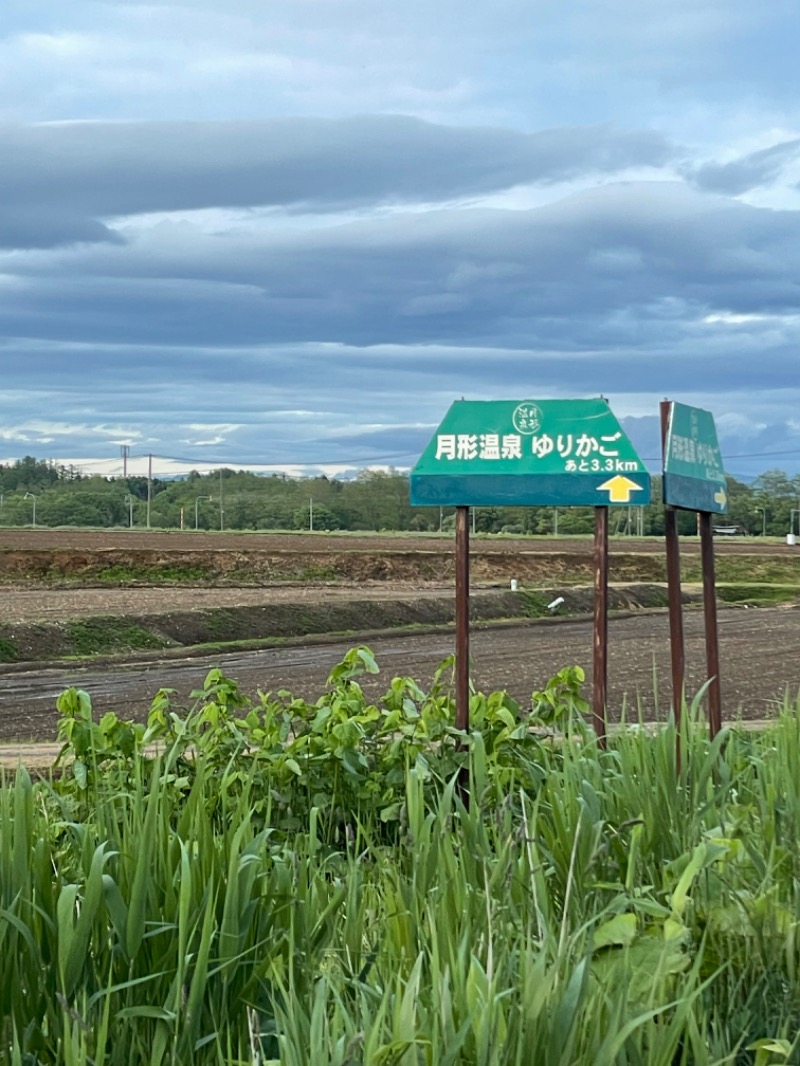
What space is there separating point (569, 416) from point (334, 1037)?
491 centimetres

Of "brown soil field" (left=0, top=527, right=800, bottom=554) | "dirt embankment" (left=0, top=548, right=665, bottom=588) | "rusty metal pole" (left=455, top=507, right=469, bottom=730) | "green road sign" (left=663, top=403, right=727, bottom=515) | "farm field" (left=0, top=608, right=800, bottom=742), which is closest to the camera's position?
"rusty metal pole" (left=455, top=507, right=469, bottom=730)

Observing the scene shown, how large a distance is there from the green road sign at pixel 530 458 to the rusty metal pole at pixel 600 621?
165mm

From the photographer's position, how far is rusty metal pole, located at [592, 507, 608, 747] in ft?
23.3

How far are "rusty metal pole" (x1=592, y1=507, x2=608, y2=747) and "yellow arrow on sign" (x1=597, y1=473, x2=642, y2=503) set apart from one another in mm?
133

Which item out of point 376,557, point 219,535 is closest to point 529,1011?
point 376,557

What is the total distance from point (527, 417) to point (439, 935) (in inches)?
170

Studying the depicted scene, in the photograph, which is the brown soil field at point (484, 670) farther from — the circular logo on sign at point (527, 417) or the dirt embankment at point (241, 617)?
the circular logo on sign at point (527, 417)

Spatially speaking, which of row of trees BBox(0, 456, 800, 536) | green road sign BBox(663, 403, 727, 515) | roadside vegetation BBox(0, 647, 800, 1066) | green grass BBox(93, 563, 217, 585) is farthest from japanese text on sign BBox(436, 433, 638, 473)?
row of trees BBox(0, 456, 800, 536)

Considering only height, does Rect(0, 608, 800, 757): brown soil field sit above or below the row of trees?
below

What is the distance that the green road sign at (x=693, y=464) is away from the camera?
7.16m

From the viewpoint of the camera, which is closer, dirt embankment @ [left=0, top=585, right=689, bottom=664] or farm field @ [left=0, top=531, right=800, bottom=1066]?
farm field @ [left=0, top=531, right=800, bottom=1066]

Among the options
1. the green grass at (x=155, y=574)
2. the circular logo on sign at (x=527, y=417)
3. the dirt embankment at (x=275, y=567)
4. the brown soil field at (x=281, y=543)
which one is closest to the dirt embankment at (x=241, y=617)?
the green grass at (x=155, y=574)

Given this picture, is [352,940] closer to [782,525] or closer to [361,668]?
[361,668]

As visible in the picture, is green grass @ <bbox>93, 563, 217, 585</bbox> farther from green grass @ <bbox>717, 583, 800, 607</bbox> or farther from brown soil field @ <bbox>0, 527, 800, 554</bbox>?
green grass @ <bbox>717, 583, 800, 607</bbox>
